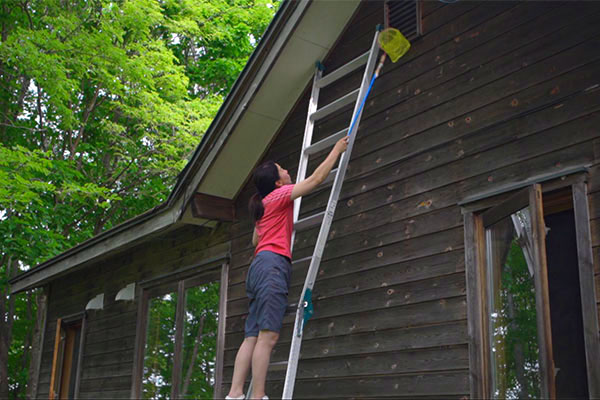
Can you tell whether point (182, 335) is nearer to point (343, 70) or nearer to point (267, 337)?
point (343, 70)

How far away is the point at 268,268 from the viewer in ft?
12.6

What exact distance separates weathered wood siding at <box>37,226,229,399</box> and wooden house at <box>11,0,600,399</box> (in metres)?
0.22

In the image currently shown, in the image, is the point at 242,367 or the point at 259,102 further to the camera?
the point at 259,102

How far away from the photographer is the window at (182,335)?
21.6 feet

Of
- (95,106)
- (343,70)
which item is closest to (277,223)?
(343,70)

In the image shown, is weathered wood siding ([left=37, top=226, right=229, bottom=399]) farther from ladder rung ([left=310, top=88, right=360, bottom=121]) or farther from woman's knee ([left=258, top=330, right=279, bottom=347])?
woman's knee ([left=258, top=330, right=279, bottom=347])

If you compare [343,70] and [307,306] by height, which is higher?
[343,70]

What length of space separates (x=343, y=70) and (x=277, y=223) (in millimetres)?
1660

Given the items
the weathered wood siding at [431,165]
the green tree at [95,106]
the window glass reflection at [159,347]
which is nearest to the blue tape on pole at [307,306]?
the weathered wood siding at [431,165]

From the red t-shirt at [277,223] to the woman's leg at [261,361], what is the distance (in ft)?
1.69

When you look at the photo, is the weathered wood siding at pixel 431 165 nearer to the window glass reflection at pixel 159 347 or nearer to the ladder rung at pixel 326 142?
the ladder rung at pixel 326 142

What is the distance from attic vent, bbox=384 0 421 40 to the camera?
16.2 feet

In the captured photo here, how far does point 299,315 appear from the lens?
3748mm

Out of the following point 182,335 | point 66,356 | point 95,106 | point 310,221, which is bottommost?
point 182,335
